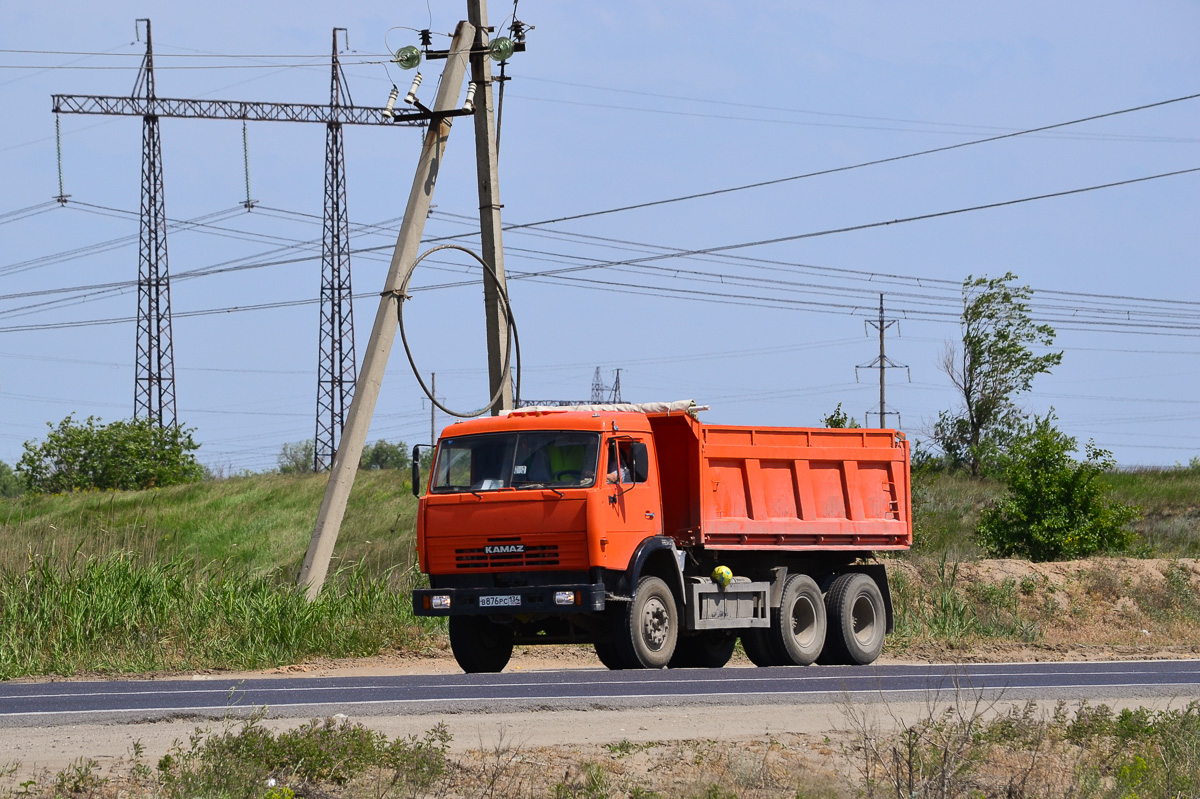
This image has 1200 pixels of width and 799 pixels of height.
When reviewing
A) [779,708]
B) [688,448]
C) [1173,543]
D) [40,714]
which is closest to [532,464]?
[688,448]

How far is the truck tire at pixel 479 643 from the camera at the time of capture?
1592 cm

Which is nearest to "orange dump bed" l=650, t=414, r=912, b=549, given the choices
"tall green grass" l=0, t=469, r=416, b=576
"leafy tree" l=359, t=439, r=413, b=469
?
"tall green grass" l=0, t=469, r=416, b=576

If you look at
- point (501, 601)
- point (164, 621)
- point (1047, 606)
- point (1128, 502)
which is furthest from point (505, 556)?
point (1128, 502)

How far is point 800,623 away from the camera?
59.9ft

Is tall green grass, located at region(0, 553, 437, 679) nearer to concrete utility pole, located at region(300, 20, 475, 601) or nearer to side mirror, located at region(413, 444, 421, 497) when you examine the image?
concrete utility pole, located at region(300, 20, 475, 601)

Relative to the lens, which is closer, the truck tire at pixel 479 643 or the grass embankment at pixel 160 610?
the truck tire at pixel 479 643

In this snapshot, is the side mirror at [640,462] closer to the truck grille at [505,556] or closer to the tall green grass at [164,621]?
the truck grille at [505,556]

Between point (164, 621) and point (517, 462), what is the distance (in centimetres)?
526

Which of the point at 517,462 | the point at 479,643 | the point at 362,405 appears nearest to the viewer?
the point at 517,462

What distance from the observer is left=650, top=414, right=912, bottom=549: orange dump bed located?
16.3 metres

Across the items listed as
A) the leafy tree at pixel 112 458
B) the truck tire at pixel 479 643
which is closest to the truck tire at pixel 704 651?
the truck tire at pixel 479 643

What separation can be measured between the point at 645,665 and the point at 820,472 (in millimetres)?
4433

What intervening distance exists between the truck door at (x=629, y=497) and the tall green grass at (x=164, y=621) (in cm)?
453

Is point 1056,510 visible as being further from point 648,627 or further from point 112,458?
point 112,458
